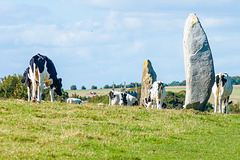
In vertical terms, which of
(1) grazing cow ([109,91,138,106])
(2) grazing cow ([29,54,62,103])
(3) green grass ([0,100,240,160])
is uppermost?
(2) grazing cow ([29,54,62,103])

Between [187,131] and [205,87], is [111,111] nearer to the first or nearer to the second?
[187,131]

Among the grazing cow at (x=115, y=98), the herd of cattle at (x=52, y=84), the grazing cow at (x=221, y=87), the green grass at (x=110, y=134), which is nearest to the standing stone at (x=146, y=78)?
the herd of cattle at (x=52, y=84)

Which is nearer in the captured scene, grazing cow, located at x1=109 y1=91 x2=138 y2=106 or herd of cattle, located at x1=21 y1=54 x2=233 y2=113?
herd of cattle, located at x1=21 y1=54 x2=233 y2=113

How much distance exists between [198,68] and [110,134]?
13.2m

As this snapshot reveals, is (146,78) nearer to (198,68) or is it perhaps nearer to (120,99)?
(120,99)

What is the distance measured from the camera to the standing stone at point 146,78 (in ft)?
124

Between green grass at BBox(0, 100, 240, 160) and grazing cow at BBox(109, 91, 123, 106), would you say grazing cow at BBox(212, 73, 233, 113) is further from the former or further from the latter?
grazing cow at BBox(109, 91, 123, 106)

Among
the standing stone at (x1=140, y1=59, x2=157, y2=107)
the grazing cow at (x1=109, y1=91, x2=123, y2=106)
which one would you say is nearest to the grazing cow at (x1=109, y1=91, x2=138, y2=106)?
the grazing cow at (x1=109, y1=91, x2=123, y2=106)

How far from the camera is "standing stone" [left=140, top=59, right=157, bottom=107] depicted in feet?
124

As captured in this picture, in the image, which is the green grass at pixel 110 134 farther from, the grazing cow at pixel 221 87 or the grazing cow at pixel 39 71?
the grazing cow at pixel 221 87

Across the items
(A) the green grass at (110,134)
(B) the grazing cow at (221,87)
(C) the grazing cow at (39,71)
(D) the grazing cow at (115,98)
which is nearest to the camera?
(A) the green grass at (110,134)

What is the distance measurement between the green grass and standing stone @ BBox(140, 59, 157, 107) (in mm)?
14593

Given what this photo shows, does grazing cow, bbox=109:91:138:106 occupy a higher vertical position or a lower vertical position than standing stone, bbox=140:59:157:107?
lower

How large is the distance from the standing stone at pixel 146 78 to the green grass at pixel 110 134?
47.9 feet
